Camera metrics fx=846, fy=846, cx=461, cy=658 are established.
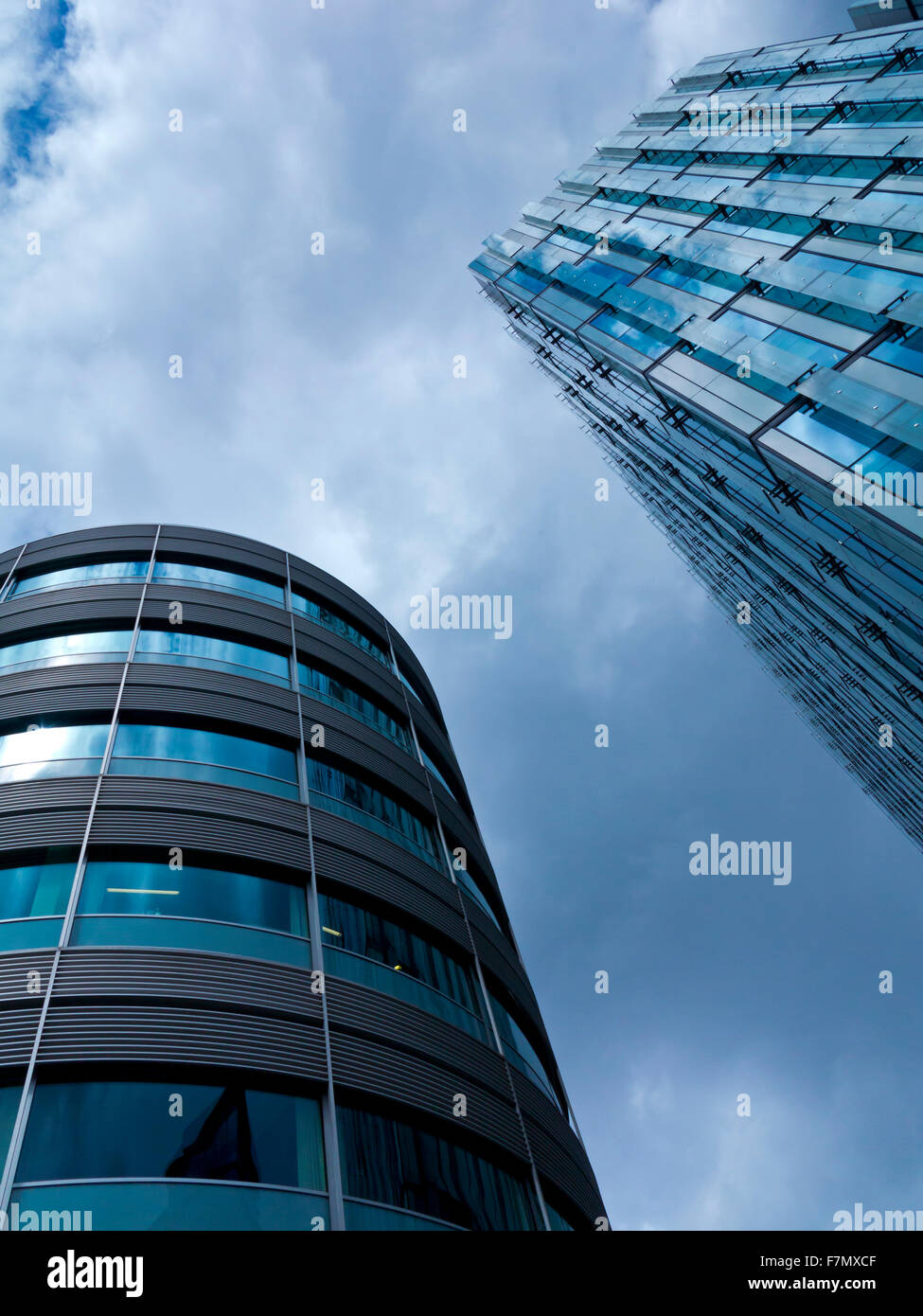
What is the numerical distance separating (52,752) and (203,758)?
2643 mm

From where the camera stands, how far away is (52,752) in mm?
15477

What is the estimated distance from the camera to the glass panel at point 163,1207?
843 cm

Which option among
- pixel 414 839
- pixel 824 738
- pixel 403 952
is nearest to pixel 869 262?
pixel 414 839

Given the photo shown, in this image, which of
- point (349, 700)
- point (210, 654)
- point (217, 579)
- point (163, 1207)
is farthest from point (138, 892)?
point (217, 579)

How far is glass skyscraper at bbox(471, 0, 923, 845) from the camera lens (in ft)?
53.7

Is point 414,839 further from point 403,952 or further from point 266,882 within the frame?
point 266,882

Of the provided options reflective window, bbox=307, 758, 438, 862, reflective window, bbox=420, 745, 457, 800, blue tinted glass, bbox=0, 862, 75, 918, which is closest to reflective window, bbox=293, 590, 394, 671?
reflective window, bbox=420, 745, 457, 800

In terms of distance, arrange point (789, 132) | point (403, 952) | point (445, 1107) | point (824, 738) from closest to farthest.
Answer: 1. point (445, 1107)
2. point (403, 952)
3. point (789, 132)
4. point (824, 738)

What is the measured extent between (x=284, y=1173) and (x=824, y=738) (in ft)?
177

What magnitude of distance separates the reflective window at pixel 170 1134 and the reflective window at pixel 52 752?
6475 mm

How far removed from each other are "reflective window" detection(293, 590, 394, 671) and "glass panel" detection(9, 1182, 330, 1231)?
15.1 m

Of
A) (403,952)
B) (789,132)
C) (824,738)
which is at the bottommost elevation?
(403,952)

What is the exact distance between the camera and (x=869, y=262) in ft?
60.2

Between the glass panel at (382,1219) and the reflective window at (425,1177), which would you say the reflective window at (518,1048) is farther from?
the glass panel at (382,1219)
